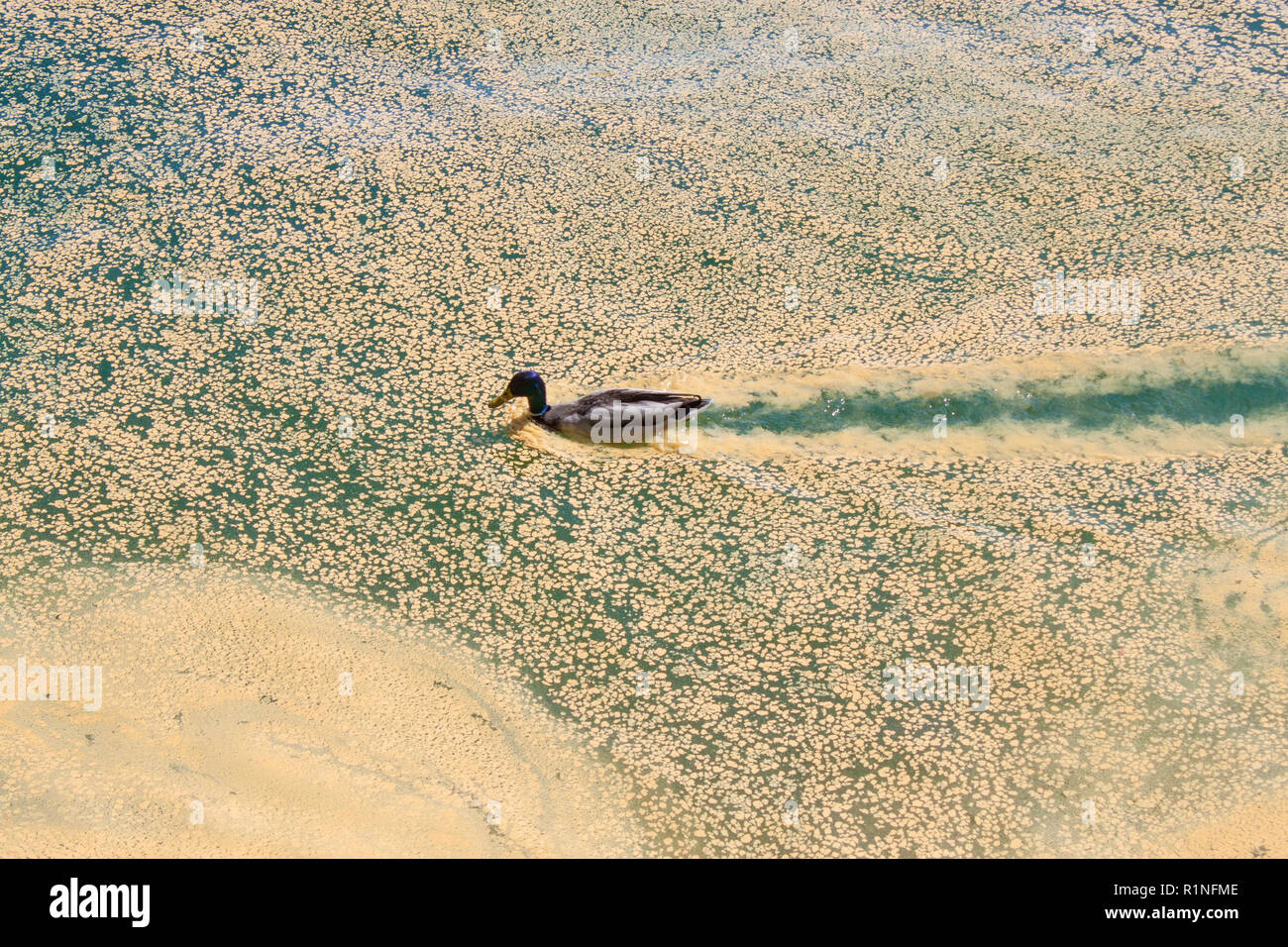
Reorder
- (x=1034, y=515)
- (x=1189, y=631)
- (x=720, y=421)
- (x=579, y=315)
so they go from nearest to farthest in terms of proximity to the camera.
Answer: (x=1189, y=631)
(x=1034, y=515)
(x=720, y=421)
(x=579, y=315)

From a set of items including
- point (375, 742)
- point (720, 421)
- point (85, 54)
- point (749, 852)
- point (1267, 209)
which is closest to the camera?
point (749, 852)

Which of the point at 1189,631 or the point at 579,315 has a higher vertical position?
the point at 579,315

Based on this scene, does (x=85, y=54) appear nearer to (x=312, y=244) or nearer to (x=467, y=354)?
(x=312, y=244)

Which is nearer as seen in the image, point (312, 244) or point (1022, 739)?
point (1022, 739)

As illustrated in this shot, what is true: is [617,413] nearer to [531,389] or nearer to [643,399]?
[643,399]

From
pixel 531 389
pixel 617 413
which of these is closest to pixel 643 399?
pixel 617 413

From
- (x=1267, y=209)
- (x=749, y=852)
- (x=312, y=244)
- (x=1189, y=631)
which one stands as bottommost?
(x=749, y=852)
